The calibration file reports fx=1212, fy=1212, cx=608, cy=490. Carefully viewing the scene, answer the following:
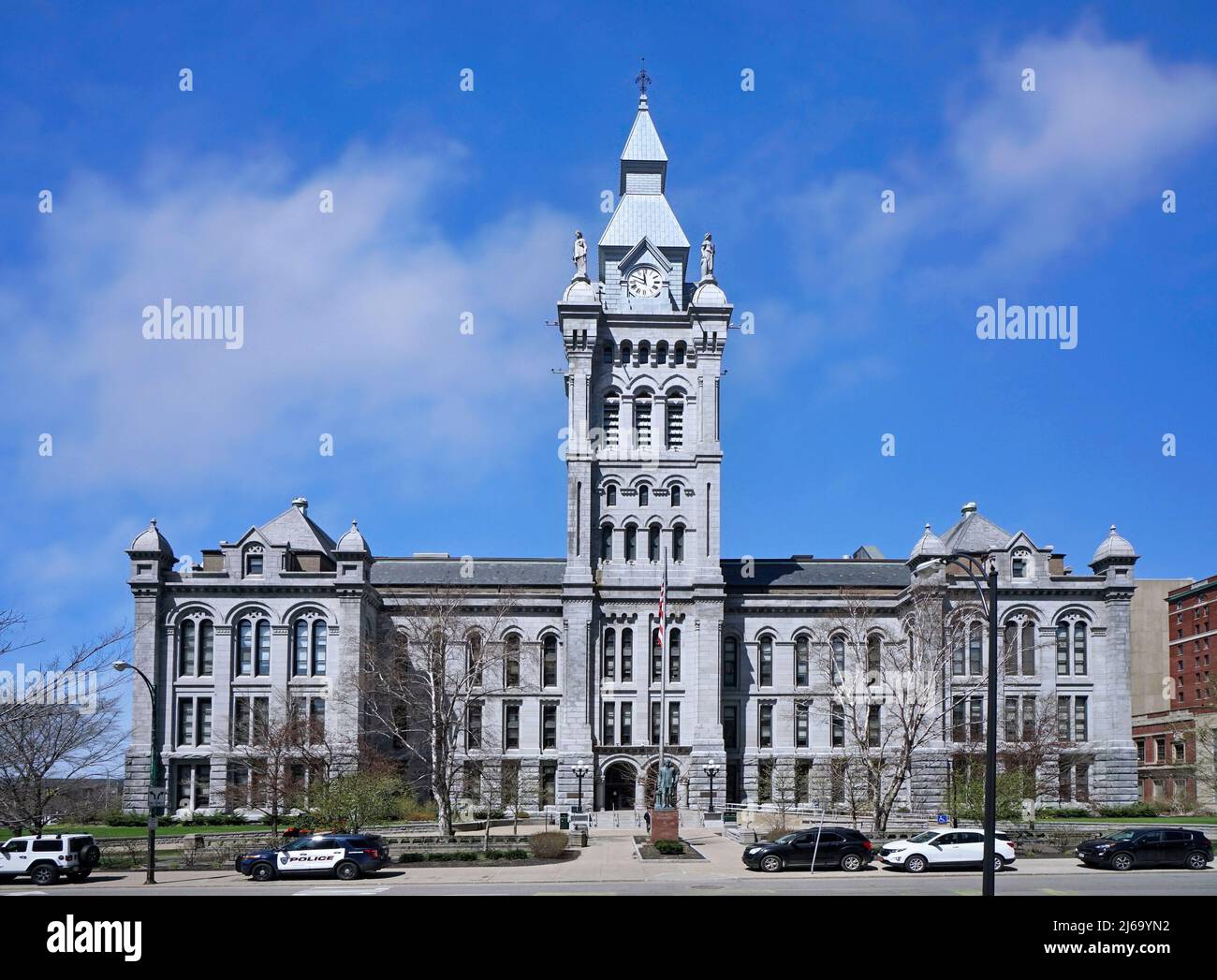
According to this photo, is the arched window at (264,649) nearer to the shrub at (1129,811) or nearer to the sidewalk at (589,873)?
the sidewalk at (589,873)

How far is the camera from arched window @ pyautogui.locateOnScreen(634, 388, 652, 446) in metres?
78.9

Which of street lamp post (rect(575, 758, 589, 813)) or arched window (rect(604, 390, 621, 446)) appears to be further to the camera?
arched window (rect(604, 390, 621, 446))

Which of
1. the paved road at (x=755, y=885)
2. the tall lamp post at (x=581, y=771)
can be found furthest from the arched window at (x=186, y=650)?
the paved road at (x=755, y=885)

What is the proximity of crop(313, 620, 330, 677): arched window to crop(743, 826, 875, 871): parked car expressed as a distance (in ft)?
130

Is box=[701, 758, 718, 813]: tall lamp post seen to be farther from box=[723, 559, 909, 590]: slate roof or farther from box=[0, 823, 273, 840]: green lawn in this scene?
box=[0, 823, 273, 840]: green lawn

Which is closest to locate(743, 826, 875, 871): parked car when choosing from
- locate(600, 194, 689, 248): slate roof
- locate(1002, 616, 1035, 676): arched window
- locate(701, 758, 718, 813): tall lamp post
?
locate(701, 758, 718, 813): tall lamp post

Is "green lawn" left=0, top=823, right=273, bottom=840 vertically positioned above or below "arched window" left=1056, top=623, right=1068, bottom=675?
below

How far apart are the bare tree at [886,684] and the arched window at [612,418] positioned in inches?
698

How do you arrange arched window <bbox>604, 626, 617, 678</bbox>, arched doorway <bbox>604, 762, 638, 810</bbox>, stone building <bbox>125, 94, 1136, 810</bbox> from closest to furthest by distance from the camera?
stone building <bbox>125, 94, 1136, 810</bbox>, arched doorway <bbox>604, 762, 638, 810</bbox>, arched window <bbox>604, 626, 617, 678</bbox>

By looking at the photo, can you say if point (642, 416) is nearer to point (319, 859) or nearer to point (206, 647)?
point (206, 647)

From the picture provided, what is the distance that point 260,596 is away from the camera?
236ft

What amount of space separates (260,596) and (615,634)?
70.9 feet
